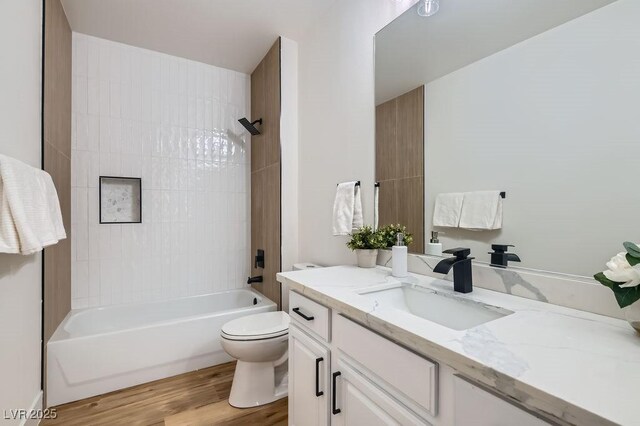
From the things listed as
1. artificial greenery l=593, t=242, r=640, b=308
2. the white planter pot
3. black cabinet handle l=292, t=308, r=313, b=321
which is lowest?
black cabinet handle l=292, t=308, r=313, b=321

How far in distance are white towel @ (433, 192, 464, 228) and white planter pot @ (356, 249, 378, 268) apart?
0.38 meters

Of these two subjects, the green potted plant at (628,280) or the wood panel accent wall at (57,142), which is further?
the wood panel accent wall at (57,142)

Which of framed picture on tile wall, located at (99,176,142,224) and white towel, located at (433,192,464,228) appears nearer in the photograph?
white towel, located at (433,192,464,228)

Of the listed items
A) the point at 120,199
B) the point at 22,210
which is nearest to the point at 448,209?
the point at 22,210

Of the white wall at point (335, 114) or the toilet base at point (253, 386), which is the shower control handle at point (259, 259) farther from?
the toilet base at point (253, 386)

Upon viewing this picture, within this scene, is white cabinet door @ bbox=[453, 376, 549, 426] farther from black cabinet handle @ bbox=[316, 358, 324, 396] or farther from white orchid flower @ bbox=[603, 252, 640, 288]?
black cabinet handle @ bbox=[316, 358, 324, 396]

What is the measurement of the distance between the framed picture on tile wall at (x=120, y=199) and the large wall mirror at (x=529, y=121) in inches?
89.9

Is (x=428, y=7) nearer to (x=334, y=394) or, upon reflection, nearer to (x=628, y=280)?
(x=628, y=280)

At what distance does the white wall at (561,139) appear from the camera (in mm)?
849

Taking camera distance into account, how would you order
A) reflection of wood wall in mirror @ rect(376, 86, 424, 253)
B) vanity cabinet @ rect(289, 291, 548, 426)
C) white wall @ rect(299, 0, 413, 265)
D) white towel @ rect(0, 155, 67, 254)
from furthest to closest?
white wall @ rect(299, 0, 413, 265) < reflection of wood wall in mirror @ rect(376, 86, 424, 253) < white towel @ rect(0, 155, 67, 254) < vanity cabinet @ rect(289, 291, 548, 426)

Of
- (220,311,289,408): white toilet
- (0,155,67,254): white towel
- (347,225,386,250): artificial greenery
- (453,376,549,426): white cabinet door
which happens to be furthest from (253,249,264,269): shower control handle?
(453,376,549,426): white cabinet door

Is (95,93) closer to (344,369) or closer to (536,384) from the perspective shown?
(344,369)

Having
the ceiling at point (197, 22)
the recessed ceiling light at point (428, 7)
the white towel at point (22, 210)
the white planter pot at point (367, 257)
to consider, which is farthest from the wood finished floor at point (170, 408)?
the ceiling at point (197, 22)

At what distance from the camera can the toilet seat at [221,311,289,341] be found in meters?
1.75
